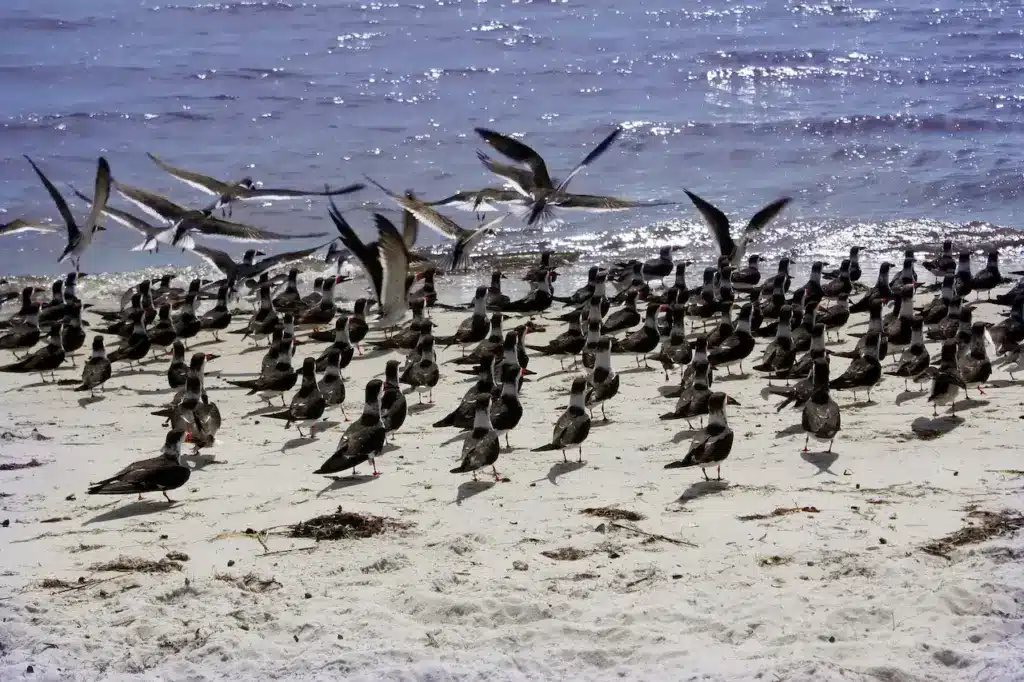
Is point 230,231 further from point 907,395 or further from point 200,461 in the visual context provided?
point 907,395

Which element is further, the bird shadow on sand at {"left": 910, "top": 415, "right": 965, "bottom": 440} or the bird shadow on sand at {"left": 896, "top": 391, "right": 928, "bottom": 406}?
the bird shadow on sand at {"left": 896, "top": 391, "right": 928, "bottom": 406}

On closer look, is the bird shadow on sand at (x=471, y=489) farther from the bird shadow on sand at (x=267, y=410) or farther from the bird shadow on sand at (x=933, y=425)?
the bird shadow on sand at (x=933, y=425)

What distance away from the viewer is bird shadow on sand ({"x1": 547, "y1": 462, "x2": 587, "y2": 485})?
9.66 meters

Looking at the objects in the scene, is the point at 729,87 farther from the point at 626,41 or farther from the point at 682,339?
the point at 682,339

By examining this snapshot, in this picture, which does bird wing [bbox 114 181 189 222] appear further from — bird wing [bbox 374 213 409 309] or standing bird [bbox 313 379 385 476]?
standing bird [bbox 313 379 385 476]

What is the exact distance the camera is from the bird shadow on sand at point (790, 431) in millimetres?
10648

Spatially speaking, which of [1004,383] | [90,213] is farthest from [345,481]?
[90,213]

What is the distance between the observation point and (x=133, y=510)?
895 centimetres

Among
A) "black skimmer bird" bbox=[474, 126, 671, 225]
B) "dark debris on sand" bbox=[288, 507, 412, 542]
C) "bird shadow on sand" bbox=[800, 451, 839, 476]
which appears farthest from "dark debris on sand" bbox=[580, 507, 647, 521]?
"black skimmer bird" bbox=[474, 126, 671, 225]

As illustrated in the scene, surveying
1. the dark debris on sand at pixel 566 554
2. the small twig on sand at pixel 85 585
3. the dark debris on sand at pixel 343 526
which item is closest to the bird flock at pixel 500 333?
the dark debris on sand at pixel 343 526

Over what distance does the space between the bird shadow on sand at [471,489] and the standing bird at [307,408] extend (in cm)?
214

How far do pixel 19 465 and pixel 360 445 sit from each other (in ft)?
8.29

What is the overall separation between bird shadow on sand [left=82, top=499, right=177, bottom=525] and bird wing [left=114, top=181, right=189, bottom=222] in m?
8.14

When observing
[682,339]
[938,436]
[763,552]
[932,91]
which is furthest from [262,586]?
[932,91]
